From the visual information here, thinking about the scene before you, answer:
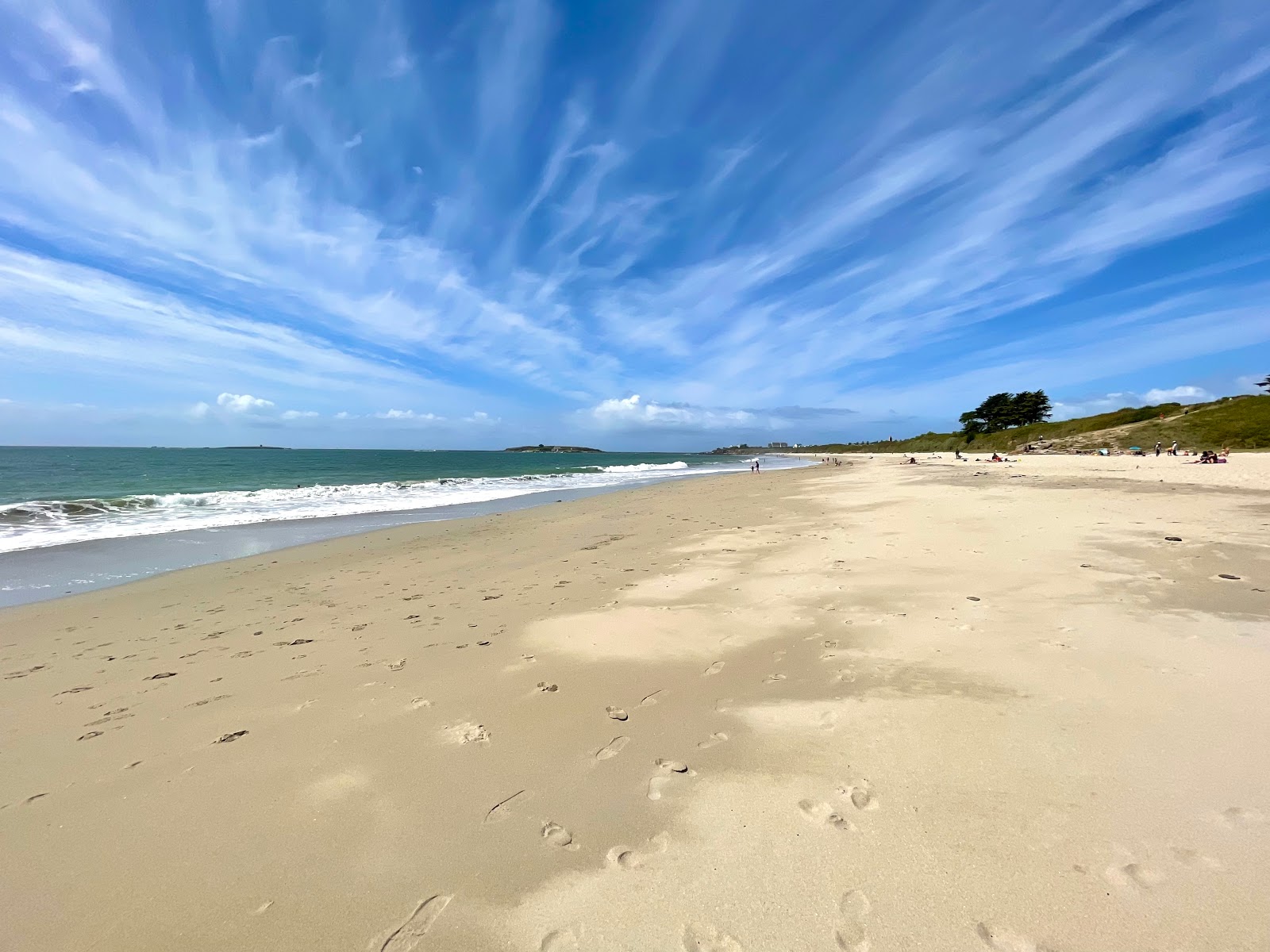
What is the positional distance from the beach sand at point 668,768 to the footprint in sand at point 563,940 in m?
0.02

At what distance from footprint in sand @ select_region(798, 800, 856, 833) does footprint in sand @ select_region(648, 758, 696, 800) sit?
2.20 ft

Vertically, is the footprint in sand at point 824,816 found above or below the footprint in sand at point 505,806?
above

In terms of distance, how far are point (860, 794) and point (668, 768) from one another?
1.11 m

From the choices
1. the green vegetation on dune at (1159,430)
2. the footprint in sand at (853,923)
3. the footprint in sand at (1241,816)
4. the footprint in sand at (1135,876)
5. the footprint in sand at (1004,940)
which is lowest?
the footprint in sand at (853,923)

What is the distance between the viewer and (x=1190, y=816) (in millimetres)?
2449

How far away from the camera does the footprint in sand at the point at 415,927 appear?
6.77ft

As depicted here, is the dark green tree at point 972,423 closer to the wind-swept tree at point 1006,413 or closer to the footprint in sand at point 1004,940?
the wind-swept tree at point 1006,413

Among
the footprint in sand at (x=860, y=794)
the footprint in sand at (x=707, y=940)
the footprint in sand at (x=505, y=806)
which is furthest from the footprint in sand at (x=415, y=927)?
the footprint in sand at (x=860, y=794)

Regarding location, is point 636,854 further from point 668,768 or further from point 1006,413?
point 1006,413

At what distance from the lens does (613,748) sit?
3.43 m

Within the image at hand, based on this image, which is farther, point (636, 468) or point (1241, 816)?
point (636, 468)

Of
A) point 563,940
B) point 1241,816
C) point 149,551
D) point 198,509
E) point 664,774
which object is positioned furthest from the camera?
point 198,509

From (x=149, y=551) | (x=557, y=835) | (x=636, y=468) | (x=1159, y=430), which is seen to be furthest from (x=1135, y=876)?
(x=636, y=468)

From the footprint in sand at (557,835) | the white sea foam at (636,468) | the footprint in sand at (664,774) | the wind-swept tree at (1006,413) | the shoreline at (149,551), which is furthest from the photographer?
the wind-swept tree at (1006,413)
